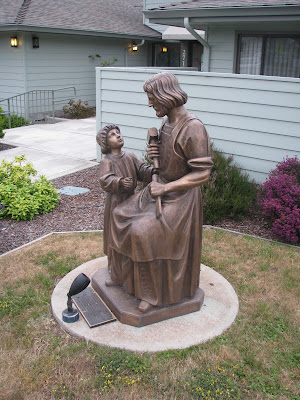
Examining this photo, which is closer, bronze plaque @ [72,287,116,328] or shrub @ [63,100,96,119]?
bronze plaque @ [72,287,116,328]

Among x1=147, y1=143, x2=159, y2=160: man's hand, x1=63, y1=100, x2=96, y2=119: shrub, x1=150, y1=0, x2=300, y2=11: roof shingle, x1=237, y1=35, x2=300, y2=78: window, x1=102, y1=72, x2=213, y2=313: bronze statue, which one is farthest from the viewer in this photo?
x1=63, y1=100, x2=96, y2=119: shrub

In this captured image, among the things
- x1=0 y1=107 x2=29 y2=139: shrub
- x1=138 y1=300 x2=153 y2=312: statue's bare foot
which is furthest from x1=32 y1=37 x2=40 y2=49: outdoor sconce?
x1=138 y1=300 x2=153 y2=312: statue's bare foot

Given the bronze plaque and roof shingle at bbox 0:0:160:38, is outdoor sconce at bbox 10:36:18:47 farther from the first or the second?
the bronze plaque

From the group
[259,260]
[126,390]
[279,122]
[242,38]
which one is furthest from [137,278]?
[242,38]

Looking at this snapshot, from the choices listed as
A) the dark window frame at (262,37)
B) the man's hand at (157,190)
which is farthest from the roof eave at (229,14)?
the man's hand at (157,190)

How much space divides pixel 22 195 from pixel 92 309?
3.42 meters

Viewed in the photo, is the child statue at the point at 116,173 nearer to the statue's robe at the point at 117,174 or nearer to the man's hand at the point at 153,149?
the statue's robe at the point at 117,174

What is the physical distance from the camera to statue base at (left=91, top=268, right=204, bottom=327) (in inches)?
149

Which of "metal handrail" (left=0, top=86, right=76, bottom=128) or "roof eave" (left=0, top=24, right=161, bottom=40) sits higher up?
"roof eave" (left=0, top=24, right=161, bottom=40)

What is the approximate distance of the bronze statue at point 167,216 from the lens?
346cm

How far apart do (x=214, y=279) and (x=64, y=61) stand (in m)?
14.1

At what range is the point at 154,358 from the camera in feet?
11.3

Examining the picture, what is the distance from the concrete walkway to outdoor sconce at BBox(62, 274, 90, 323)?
207 inches

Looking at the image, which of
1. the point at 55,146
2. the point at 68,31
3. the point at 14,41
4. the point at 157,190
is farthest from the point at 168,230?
the point at 68,31
